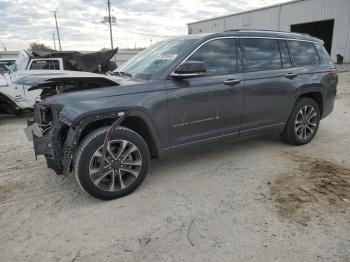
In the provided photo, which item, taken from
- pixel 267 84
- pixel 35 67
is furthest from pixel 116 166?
pixel 35 67

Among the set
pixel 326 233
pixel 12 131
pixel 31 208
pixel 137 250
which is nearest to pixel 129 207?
pixel 137 250

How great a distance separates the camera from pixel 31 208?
351 cm

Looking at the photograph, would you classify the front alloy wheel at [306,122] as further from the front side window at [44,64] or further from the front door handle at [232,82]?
the front side window at [44,64]

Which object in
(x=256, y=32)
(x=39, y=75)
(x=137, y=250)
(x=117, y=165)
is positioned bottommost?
(x=137, y=250)

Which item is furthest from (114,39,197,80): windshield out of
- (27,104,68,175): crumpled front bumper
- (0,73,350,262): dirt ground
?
(0,73,350,262): dirt ground

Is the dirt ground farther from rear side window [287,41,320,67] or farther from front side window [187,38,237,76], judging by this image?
rear side window [287,41,320,67]

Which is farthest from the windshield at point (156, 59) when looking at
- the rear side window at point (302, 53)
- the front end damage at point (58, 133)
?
the rear side window at point (302, 53)

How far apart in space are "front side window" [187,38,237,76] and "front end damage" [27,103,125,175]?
1.34 meters

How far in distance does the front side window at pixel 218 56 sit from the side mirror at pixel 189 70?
0.88ft

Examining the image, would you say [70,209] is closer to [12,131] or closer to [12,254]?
[12,254]

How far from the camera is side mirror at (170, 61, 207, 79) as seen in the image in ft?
12.2

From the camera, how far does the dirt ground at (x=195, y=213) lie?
108 inches

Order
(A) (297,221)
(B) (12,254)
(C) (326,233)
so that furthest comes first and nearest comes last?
(A) (297,221) < (C) (326,233) < (B) (12,254)

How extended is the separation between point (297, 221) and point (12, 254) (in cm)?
264
